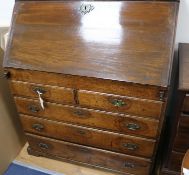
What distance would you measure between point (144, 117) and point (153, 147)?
232 millimetres

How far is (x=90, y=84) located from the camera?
1180mm

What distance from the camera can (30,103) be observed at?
1.42m

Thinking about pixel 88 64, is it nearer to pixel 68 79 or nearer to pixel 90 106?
pixel 68 79

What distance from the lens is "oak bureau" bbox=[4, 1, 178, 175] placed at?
1113 millimetres

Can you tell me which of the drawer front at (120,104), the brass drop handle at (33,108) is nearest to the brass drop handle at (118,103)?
the drawer front at (120,104)

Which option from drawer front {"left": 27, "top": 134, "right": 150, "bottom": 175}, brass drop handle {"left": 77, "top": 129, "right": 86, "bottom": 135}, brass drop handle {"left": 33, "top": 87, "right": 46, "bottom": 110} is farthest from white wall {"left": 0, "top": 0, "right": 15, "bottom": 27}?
brass drop handle {"left": 77, "top": 129, "right": 86, "bottom": 135}

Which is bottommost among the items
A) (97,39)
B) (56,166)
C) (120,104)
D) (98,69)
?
(56,166)

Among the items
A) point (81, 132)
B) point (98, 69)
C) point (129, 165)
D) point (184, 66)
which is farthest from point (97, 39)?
point (129, 165)

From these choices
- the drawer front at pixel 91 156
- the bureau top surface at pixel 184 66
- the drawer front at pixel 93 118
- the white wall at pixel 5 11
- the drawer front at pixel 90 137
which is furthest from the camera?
the white wall at pixel 5 11

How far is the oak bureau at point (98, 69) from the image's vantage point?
3.65ft

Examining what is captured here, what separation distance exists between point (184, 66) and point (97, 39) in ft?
1.53

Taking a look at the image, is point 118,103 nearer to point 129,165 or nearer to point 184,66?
point 184,66

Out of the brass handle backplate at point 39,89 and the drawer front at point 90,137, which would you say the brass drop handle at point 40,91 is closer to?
the brass handle backplate at point 39,89

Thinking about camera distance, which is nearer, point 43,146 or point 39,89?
point 39,89
